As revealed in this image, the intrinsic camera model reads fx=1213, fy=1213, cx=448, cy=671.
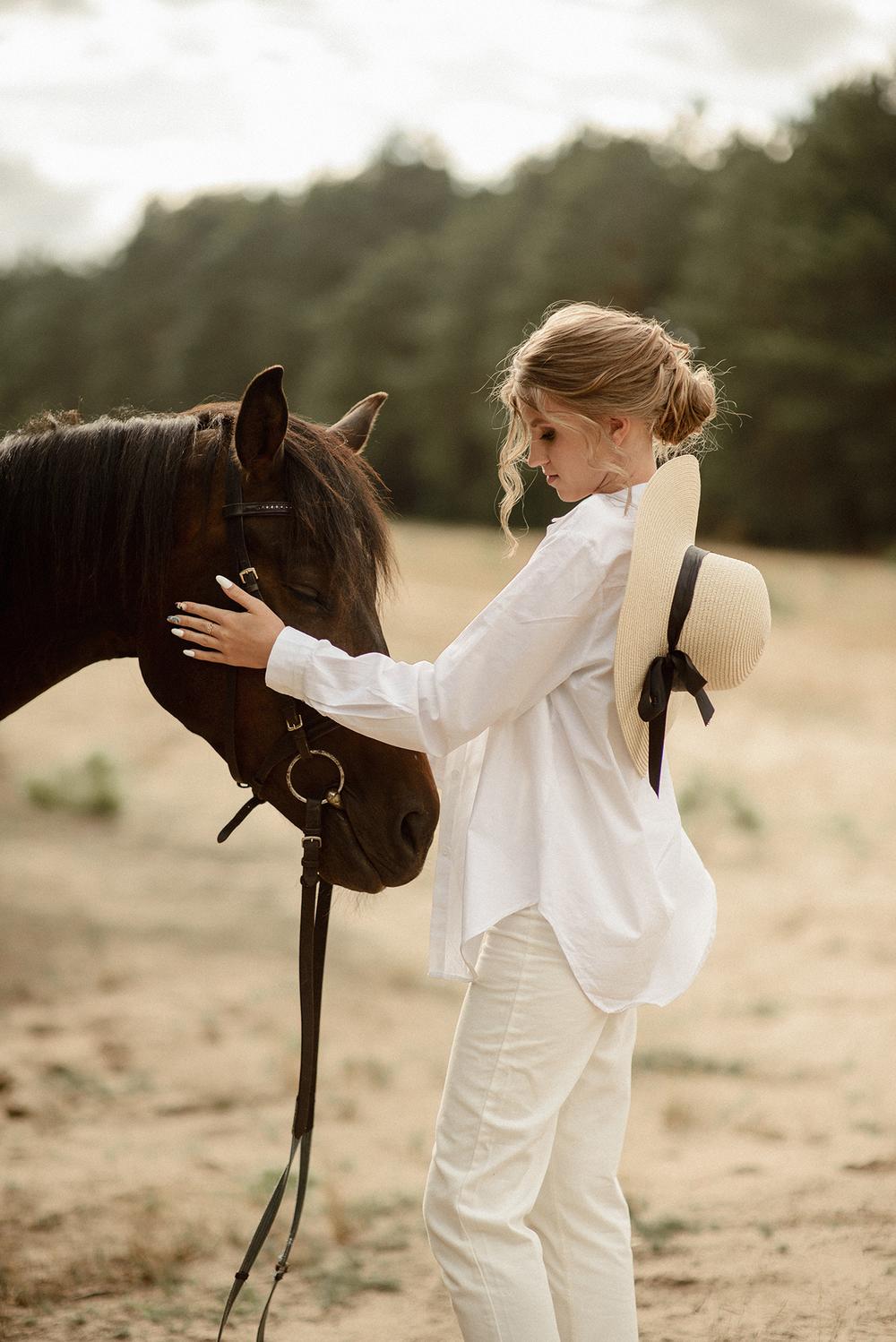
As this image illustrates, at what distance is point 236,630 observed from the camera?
196 cm

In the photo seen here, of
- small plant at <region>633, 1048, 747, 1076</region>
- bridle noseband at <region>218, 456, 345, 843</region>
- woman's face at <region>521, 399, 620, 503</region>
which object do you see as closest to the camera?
woman's face at <region>521, 399, 620, 503</region>

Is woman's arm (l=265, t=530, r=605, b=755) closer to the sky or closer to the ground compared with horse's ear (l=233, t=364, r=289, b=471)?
closer to the ground

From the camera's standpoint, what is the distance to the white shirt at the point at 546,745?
180 centimetres

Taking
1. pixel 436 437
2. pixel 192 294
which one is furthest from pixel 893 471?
pixel 192 294

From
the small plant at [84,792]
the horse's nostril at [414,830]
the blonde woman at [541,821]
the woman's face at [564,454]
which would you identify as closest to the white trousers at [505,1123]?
the blonde woman at [541,821]

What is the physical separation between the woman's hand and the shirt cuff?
0.04m

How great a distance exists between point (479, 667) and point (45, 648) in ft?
3.28

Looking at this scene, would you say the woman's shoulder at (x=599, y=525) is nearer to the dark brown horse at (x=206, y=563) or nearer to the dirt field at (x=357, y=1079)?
the dark brown horse at (x=206, y=563)

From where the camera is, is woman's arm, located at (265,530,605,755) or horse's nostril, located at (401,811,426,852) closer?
woman's arm, located at (265,530,605,755)

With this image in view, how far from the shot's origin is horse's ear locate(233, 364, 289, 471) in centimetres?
199

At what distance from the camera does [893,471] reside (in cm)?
2736

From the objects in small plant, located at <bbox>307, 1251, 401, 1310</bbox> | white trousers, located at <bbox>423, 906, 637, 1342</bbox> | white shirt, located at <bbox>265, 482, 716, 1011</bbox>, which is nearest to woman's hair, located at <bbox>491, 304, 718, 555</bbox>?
white shirt, located at <bbox>265, 482, 716, 1011</bbox>

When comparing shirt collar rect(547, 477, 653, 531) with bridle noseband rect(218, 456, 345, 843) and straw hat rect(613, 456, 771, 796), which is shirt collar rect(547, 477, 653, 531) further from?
bridle noseband rect(218, 456, 345, 843)

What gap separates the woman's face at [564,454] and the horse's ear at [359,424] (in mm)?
564
